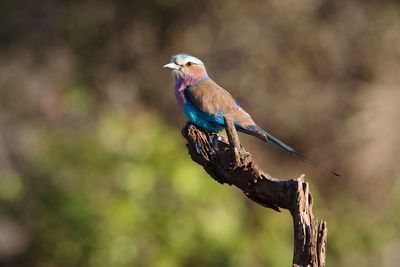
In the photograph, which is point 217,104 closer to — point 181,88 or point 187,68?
point 181,88

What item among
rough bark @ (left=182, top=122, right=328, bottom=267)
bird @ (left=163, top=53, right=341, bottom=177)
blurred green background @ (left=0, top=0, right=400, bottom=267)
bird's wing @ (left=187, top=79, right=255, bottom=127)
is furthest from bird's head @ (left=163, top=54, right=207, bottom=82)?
blurred green background @ (left=0, top=0, right=400, bottom=267)

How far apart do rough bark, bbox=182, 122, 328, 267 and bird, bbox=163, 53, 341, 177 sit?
296 mm

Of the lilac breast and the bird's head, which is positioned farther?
the bird's head

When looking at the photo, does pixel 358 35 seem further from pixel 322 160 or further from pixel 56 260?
pixel 56 260

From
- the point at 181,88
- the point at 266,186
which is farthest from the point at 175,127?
the point at 266,186

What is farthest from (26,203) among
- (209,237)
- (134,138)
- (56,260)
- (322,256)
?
(322,256)

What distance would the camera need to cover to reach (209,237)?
24.2ft

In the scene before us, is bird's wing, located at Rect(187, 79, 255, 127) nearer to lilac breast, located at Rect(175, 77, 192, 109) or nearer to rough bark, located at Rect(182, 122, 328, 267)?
lilac breast, located at Rect(175, 77, 192, 109)

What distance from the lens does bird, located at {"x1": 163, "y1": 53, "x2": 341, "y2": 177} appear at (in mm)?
4184

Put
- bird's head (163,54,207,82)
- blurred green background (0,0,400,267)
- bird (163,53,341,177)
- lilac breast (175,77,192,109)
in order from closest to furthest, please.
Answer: bird (163,53,341,177)
lilac breast (175,77,192,109)
bird's head (163,54,207,82)
blurred green background (0,0,400,267)

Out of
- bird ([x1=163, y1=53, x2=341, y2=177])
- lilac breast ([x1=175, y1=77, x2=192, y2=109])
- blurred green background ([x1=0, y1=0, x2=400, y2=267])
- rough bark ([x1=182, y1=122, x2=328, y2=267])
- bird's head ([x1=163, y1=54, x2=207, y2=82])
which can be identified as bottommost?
rough bark ([x1=182, y1=122, x2=328, y2=267])

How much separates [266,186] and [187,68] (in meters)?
1.53

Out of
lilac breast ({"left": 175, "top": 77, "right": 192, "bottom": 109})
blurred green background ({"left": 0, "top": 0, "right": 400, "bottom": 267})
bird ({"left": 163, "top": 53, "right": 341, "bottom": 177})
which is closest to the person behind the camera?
bird ({"left": 163, "top": 53, "right": 341, "bottom": 177})

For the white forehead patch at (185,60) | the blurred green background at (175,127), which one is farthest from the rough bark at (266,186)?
the blurred green background at (175,127)
